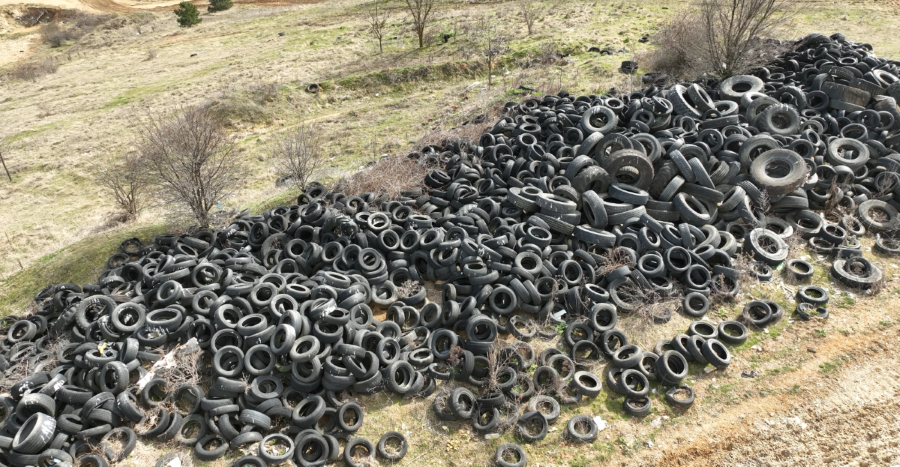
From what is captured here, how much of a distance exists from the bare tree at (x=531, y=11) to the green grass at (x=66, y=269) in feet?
78.8

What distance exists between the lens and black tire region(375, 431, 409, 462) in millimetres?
7215

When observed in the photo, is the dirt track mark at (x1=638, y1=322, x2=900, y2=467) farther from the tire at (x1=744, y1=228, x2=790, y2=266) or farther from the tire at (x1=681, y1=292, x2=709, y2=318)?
the tire at (x1=744, y1=228, x2=790, y2=266)

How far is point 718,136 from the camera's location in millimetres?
12016

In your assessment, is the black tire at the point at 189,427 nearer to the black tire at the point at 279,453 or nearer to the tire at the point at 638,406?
the black tire at the point at 279,453

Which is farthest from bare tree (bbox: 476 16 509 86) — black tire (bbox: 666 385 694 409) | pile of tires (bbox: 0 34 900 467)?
black tire (bbox: 666 385 694 409)

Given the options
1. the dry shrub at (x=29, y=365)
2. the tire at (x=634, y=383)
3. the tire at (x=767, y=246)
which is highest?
the tire at (x=767, y=246)

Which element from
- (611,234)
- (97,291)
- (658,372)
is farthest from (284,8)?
(658,372)

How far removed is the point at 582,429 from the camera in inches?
292

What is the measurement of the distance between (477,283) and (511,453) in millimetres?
3260

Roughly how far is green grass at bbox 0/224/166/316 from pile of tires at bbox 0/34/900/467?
1.05 metres

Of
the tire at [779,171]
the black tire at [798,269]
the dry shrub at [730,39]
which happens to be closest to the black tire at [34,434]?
the black tire at [798,269]

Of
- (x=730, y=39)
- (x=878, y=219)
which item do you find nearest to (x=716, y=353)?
(x=878, y=219)

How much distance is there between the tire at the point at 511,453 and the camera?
6.92m

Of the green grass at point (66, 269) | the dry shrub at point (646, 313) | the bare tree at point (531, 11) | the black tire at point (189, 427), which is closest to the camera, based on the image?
the black tire at point (189, 427)
